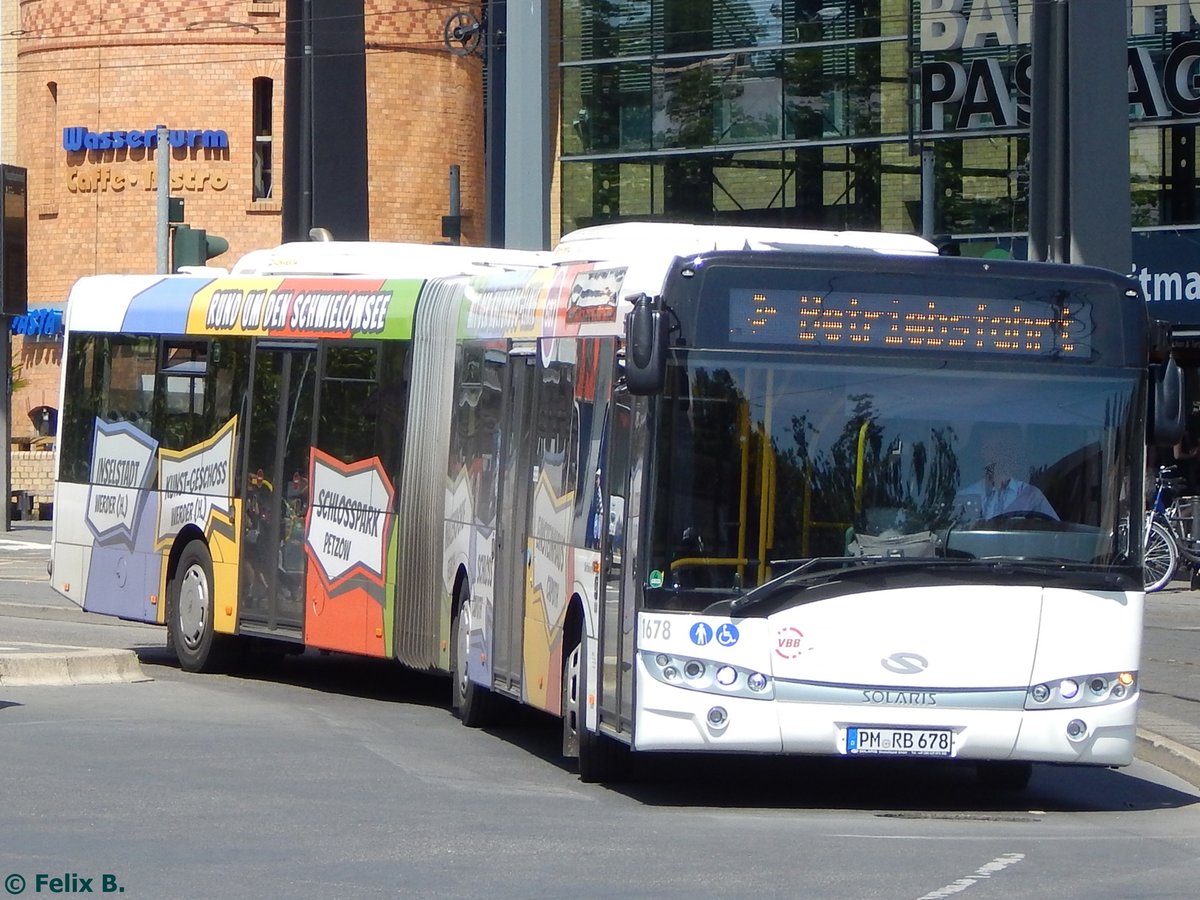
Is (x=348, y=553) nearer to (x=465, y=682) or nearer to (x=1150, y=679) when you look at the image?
(x=465, y=682)

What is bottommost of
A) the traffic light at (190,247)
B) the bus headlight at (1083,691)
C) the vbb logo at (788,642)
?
the bus headlight at (1083,691)

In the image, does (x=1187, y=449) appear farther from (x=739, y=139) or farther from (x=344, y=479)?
(x=344, y=479)

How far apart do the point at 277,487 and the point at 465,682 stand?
2.70m

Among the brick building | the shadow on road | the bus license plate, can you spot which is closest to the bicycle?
the shadow on road

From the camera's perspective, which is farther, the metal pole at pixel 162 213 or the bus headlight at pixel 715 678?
the metal pole at pixel 162 213

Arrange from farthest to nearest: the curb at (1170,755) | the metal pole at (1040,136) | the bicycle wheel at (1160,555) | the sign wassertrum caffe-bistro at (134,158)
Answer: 1. the sign wassertrum caffe-bistro at (134,158)
2. the bicycle wheel at (1160,555)
3. the metal pole at (1040,136)
4. the curb at (1170,755)

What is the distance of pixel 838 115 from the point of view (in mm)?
30812

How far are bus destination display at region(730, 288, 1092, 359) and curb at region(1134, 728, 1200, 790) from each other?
2.71m

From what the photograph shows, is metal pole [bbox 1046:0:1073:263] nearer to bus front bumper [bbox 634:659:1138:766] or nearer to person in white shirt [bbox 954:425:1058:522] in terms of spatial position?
person in white shirt [bbox 954:425:1058:522]

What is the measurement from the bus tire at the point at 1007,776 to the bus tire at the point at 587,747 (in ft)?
6.29

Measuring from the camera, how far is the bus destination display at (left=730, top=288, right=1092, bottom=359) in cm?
998

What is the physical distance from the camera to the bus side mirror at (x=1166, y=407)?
1023 cm

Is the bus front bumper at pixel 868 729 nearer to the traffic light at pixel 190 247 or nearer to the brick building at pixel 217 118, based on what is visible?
the traffic light at pixel 190 247

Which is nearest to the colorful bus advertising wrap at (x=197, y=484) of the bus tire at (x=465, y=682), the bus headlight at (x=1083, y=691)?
the bus tire at (x=465, y=682)
